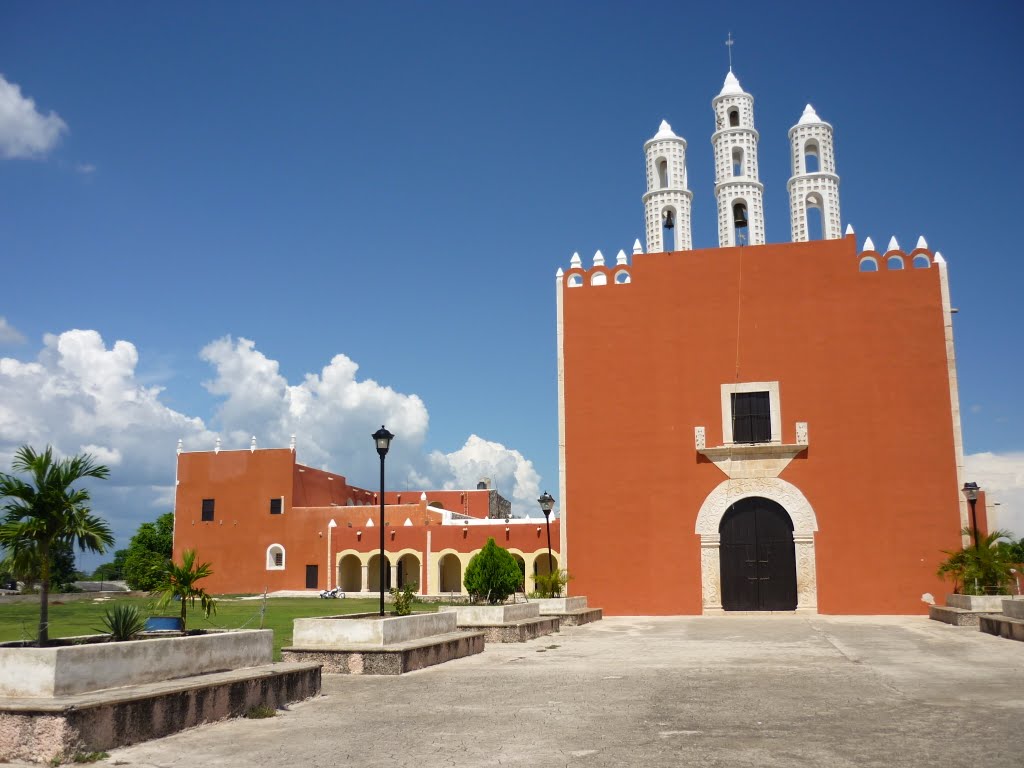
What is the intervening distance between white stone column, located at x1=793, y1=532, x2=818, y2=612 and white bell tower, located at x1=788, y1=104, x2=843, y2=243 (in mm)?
6772

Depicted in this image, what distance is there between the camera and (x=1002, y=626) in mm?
12703

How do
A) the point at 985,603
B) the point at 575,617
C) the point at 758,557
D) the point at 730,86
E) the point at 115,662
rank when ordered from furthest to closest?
the point at 730,86 < the point at 758,557 < the point at 575,617 < the point at 985,603 < the point at 115,662

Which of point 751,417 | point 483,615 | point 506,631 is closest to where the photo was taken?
point 506,631

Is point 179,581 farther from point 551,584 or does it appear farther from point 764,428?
point 764,428

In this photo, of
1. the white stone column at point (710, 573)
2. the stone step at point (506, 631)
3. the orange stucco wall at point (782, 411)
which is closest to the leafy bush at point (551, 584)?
the orange stucco wall at point (782, 411)

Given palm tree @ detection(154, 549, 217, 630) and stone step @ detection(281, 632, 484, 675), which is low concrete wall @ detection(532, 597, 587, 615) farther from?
palm tree @ detection(154, 549, 217, 630)

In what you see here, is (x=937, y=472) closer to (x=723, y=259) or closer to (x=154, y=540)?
(x=723, y=259)

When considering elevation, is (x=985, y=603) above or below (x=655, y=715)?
above

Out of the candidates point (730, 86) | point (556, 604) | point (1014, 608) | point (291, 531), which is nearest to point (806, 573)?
point (556, 604)

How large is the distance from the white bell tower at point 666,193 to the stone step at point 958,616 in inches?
389

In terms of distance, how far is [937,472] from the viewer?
1938cm

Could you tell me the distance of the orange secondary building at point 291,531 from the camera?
33.7 metres

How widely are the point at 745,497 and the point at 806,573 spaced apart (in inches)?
79.2

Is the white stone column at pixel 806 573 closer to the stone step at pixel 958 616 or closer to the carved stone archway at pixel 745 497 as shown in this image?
the carved stone archway at pixel 745 497
